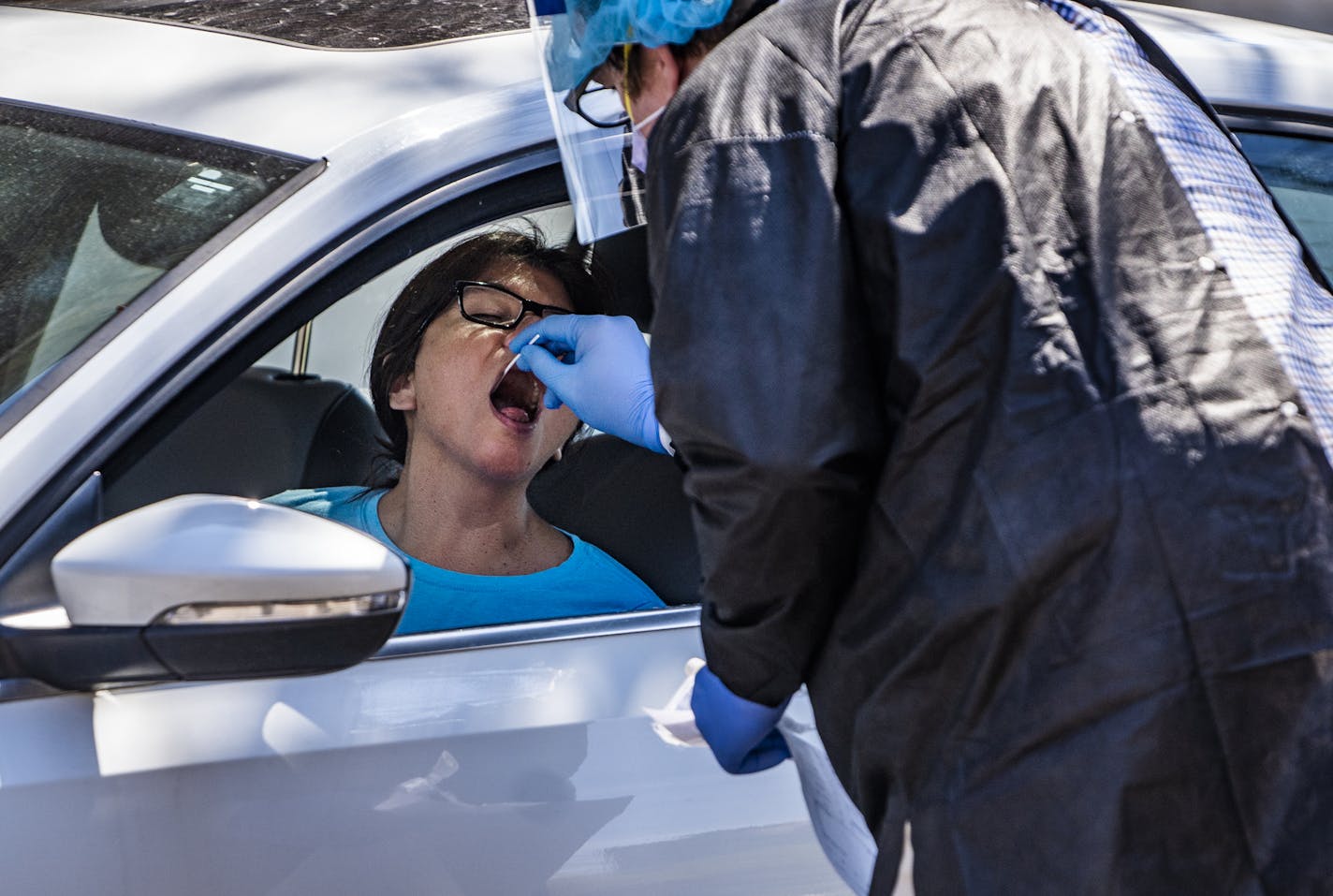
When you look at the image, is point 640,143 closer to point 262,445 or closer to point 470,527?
point 470,527

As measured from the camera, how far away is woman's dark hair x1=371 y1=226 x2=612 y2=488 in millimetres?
2092

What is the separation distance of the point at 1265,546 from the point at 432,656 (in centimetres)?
90

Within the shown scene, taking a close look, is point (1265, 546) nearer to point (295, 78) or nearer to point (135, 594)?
point (135, 594)

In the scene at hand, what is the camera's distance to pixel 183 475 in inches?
74.5

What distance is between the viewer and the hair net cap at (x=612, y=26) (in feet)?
4.64

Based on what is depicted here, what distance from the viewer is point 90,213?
1.77m

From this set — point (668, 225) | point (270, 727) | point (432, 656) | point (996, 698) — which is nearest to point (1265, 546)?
point (996, 698)

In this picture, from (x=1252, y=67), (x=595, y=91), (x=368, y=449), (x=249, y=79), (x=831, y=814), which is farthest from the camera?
(x=368, y=449)

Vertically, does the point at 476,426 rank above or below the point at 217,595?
below

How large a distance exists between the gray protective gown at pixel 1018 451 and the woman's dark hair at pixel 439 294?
2.71ft

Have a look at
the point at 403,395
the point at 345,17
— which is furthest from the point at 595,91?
the point at 403,395

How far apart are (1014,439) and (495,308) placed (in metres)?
1.18

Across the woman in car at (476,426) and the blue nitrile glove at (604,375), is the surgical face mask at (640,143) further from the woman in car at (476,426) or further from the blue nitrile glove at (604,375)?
the woman in car at (476,426)

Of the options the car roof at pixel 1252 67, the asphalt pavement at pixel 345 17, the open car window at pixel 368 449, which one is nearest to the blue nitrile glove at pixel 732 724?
the open car window at pixel 368 449
